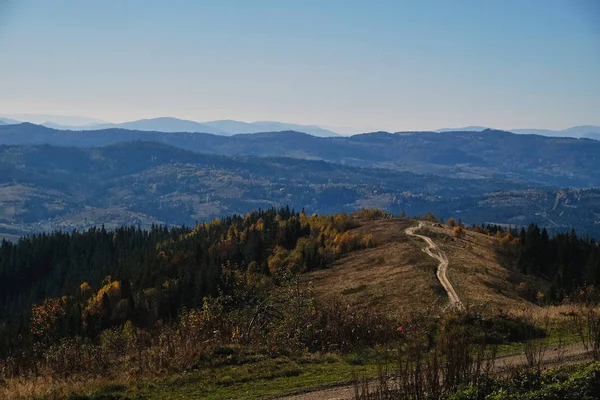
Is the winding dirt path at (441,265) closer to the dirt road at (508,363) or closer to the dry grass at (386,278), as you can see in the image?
the dry grass at (386,278)

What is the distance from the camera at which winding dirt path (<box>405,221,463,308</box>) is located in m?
52.6

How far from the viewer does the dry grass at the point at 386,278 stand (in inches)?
2154

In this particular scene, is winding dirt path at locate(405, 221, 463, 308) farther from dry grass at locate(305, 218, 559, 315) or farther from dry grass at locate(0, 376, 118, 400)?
dry grass at locate(0, 376, 118, 400)

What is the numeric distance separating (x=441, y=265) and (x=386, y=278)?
840cm

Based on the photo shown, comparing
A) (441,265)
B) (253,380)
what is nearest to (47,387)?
(253,380)

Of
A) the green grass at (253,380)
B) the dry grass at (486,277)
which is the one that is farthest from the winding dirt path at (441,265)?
the green grass at (253,380)

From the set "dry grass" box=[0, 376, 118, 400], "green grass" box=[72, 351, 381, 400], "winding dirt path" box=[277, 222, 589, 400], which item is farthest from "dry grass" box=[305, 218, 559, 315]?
"dry grass" box=[0, 376, 118, 400]

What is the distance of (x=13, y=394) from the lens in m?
20.2

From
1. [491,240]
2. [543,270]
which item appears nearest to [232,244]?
[491,240]

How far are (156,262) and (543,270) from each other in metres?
84.3

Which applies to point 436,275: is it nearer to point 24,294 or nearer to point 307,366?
point 307,366

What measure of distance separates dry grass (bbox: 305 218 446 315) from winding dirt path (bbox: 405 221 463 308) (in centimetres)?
89

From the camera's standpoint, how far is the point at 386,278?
225 feet

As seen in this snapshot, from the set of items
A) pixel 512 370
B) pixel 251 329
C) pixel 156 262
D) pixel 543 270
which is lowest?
pixel 156 262
